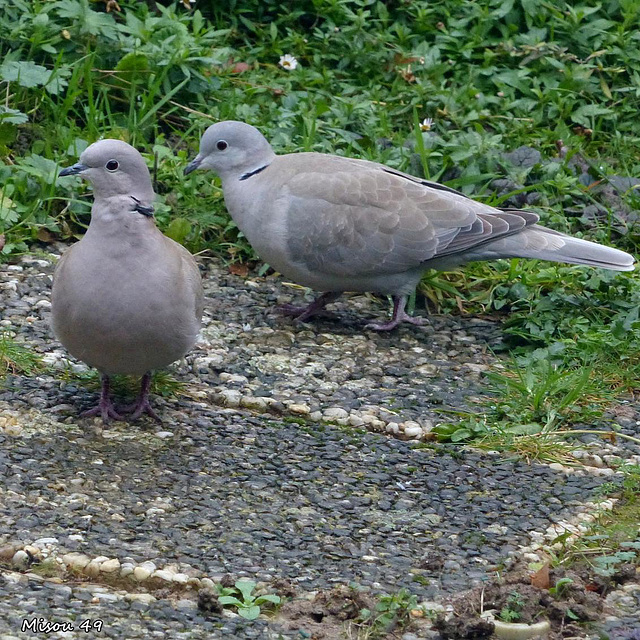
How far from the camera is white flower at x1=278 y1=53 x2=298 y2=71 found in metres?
6.43

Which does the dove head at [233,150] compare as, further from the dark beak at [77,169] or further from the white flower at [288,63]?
the dark beak at [77,169]

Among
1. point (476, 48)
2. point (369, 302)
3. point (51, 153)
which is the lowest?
point (369, 302)

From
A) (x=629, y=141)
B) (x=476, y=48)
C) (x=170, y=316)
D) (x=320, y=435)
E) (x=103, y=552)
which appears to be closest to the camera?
(x=103, y=552)

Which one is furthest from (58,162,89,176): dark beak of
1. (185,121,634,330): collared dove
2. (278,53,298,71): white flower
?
(278,53,298,71): white flower

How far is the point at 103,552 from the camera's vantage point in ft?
9.70

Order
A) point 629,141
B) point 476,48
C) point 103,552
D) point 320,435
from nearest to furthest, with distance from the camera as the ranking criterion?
point 103,552 → point 320,435 → point 629,141 → point 476,48

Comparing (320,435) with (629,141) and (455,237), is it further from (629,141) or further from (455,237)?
(629,141)

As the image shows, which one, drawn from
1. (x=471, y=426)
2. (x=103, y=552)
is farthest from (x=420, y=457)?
(x=103, y=552)

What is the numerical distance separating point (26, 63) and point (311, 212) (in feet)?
6.20

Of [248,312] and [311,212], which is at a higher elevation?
[311,212]

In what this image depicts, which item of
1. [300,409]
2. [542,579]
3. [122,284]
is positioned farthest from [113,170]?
[542,579]

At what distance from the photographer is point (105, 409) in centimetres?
380

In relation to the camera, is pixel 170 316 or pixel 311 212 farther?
pixel 311 212

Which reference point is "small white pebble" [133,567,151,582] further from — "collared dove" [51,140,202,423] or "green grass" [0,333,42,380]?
"green grass" [0,333,42,380]
